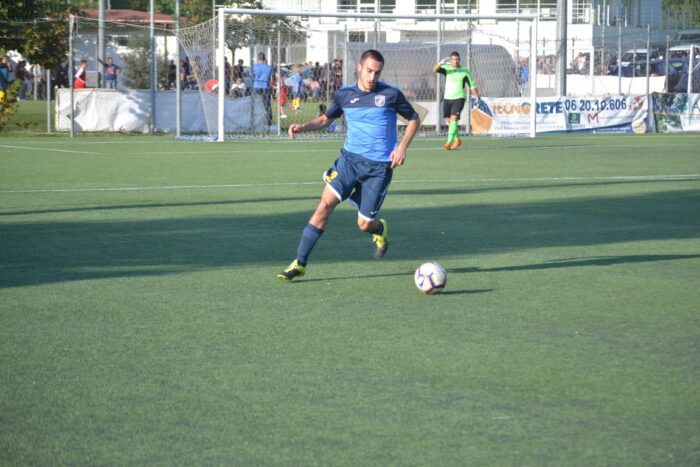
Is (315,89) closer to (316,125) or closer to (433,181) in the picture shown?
(433,181)

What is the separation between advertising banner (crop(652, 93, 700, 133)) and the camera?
112 ft

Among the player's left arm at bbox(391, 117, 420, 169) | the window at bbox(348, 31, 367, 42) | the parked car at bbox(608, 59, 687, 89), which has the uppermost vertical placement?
the window at bbox(348, 31, 367, 42)

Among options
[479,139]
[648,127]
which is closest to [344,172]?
[479,139]

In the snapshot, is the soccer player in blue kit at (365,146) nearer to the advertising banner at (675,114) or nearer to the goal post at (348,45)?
the goal post at (348,45)

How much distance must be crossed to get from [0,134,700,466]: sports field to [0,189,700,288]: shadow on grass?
5 centimetres

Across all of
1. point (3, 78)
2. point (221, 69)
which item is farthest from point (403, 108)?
point (3, 78)

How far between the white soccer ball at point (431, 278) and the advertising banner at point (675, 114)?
2768 cm

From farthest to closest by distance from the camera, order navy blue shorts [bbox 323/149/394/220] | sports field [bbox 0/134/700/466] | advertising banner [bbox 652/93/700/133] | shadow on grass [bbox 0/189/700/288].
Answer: advertising banner [bbox 652/93/700/133] → shadow on grass [bbox 0/189/700/288] → navy blue shorts [bbox 323/149/394/220] → sports field [bbox 0/134/700/466]

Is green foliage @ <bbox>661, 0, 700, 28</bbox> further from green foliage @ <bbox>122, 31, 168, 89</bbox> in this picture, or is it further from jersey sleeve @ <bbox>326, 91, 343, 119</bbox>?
jersey sleeve @ <bbox>326, 91, 343, 119</bbox>

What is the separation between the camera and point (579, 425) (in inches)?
192

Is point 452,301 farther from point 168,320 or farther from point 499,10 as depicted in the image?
point 499,10

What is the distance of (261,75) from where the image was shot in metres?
30.8

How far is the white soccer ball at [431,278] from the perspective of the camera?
807 cm

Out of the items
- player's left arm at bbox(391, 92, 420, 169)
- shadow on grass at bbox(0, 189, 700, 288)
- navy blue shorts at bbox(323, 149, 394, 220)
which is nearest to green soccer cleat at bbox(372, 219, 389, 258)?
shadow on grass at bbox(0, 189, 700, 288)
